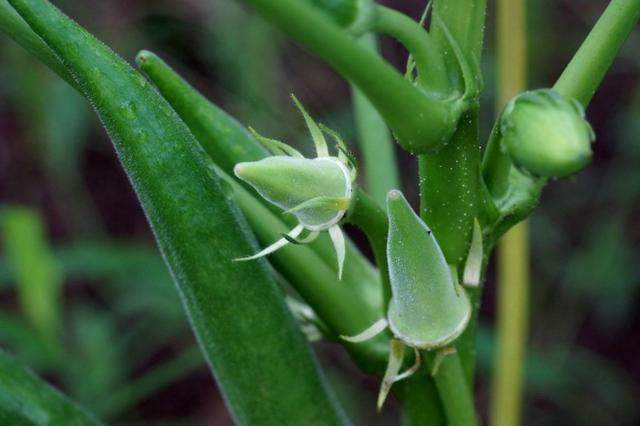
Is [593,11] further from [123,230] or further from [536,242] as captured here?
[123,230]

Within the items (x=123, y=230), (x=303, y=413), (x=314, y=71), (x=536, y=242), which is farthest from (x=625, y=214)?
(x=303, y=413)

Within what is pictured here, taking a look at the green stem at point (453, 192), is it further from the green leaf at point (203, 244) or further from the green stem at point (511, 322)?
the green stem at point (511, 322)

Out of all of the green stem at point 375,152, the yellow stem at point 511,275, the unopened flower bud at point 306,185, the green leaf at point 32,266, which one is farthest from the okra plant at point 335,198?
the green leaf at point 32,266

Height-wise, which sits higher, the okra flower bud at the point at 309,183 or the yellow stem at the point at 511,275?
the okra flower bud at the point at 309,183

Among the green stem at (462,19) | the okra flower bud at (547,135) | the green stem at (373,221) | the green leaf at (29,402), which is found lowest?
the green leaf at (29,402)

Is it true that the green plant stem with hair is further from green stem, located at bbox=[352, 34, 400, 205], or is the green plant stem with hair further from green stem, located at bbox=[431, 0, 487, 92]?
green stem, located at bbox=[352, 34, 400, 205]

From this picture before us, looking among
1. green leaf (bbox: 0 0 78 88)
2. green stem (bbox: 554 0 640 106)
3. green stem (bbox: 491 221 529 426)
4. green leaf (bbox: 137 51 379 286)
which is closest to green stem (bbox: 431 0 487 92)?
green stem (bbox: 554 0 640 106)
